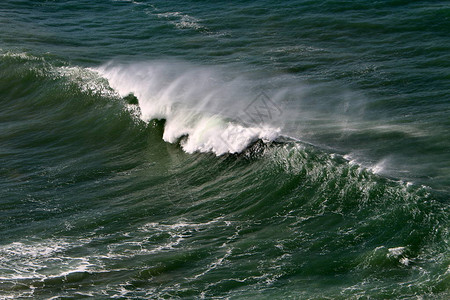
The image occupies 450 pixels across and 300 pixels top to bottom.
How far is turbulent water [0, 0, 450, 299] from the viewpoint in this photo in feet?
48.4

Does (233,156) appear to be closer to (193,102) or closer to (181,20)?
(193,102)

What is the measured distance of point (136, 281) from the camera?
583 inches

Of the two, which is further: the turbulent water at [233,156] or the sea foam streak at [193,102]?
the sea foam streak at [193,102]

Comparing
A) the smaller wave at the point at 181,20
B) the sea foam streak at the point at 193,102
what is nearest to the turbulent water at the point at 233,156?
the sea foam streak at the point at 193,102

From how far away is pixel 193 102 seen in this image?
24.3 metres

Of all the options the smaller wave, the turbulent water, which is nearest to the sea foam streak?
the turbulent water

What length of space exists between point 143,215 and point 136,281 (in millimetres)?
3493

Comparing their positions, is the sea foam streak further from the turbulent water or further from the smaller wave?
the smaller wave

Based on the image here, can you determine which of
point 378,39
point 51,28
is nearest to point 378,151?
point 378,39

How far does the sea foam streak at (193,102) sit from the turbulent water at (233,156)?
9 cm

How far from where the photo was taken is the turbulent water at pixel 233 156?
48.4 feet

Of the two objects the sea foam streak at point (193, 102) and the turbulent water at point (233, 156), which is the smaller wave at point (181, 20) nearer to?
the turbulent water at point (233, 156)

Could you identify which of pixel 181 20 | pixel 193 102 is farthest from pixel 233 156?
pixel 181 20

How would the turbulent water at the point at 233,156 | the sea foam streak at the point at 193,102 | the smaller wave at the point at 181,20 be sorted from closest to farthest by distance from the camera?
the turbulent water at the point at 233,156 → the sea foam streak at the point at 193,102 → the smaller wave at the point at 181,20
